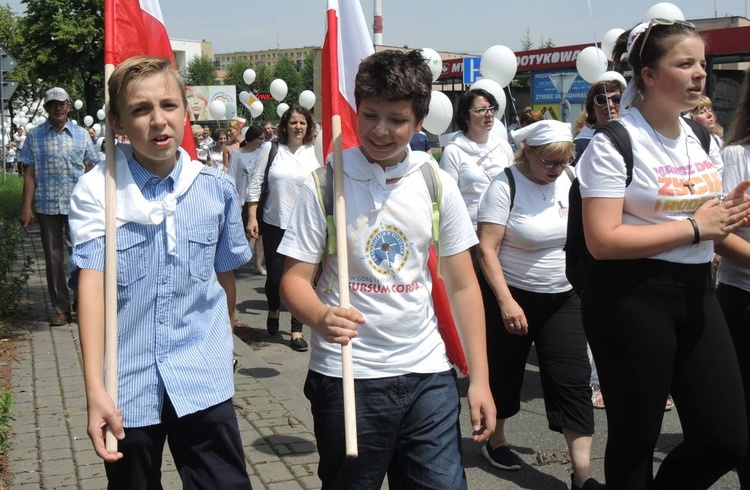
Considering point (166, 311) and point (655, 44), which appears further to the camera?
point (655, 44)

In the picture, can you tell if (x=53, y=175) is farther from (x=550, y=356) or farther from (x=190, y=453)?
(x=190, y=453)

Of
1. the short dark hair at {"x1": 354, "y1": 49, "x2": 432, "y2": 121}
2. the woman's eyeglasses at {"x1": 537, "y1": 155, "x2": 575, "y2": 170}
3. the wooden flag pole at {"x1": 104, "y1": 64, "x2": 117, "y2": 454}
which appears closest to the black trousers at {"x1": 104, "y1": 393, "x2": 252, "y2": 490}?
the wooden flag pole at {"x1": 104, "y1": 64, "x2": 117, "y2": 454}

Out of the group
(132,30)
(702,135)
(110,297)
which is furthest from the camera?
(702,135)

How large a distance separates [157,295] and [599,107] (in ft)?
15.2

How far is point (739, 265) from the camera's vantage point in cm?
375

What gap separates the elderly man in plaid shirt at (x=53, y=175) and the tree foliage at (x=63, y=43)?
2072 centimetres

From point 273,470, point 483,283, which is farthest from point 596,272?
point 273,470

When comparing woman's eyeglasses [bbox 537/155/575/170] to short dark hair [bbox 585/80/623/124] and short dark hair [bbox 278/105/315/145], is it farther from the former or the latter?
short dark hair [bbox 278/105/315/145]

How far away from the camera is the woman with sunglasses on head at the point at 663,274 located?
323cm

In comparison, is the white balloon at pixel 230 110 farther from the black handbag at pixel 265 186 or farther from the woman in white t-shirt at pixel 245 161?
the black handbag at pixel 265 186

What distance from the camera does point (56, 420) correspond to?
554 centimetres

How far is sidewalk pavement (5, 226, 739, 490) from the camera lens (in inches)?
185

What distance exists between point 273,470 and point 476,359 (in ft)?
6.91

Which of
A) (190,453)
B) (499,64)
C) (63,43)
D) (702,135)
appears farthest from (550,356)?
(63,43)
